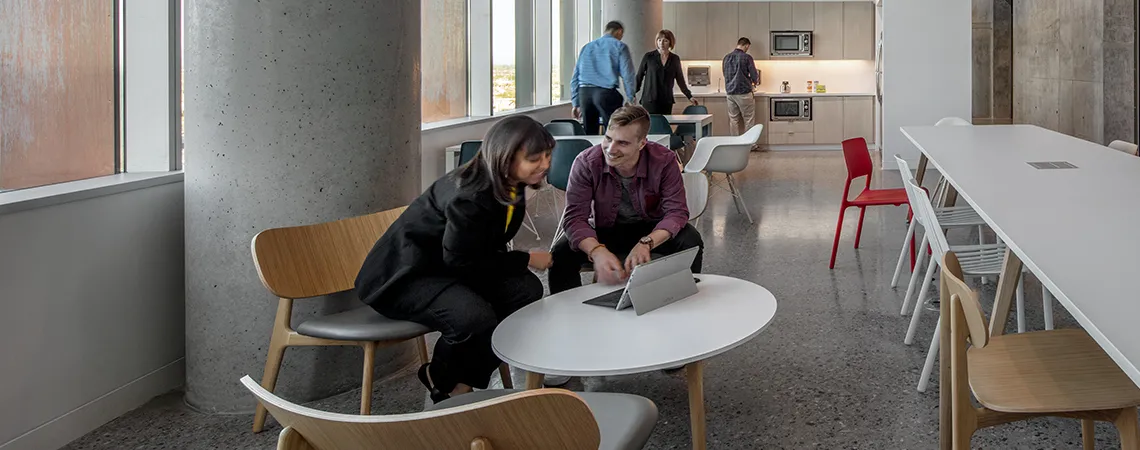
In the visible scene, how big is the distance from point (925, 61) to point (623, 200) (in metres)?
8.66

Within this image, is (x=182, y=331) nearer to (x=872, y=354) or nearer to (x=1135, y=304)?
(x=872, y=354)

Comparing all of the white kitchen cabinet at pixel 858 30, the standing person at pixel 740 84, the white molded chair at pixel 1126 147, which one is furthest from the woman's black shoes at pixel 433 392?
the white kitchen cabinet at pixel 858 30

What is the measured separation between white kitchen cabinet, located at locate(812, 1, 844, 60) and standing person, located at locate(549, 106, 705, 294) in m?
12.8

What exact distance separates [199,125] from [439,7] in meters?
4.83

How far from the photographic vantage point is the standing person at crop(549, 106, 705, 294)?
148 inches

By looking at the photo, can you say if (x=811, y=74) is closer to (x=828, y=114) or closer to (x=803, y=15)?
(x=828, y=114)

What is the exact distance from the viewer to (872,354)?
4.19m

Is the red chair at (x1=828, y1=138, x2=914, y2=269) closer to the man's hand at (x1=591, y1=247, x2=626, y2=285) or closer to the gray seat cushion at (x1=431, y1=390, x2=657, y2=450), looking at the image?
Answer: the man's hand at (x1=591, y1=247, x2=626, y2=285)

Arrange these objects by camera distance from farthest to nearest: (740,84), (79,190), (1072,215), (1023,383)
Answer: (740,84) < (79,190) < (1072,215) < (1023,383)

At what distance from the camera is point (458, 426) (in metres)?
1.46

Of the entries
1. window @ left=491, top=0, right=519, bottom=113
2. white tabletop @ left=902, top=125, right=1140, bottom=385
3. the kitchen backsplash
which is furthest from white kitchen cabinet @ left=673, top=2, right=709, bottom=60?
white tabletop @ left=902, top=125, right=1140, bottom=385

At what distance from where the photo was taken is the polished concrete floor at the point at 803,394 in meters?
3.23

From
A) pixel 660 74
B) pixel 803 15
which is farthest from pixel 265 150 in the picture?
pixel 803 15

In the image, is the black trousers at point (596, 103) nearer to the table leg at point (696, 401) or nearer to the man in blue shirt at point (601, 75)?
the man in blue shirt at point (601, 75)
